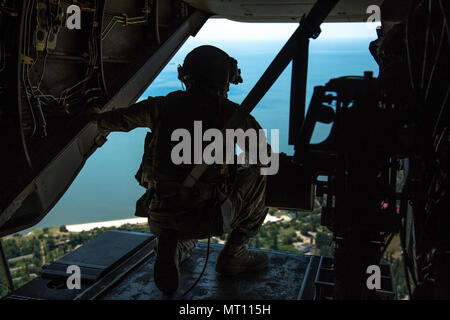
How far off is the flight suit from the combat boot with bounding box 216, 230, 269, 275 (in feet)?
0.71

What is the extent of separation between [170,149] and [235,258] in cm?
80

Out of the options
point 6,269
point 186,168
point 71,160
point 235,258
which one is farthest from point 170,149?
point 6,269

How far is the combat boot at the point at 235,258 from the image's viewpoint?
2.44 metres

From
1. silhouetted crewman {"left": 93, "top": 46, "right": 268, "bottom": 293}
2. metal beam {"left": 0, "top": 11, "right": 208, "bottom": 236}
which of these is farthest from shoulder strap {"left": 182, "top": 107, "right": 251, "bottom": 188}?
metal beam {"left": 0, "top": 11, "right": 208, "bottom": 236}

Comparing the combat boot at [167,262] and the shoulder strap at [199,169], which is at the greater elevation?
the shoulder strap at [199,169]

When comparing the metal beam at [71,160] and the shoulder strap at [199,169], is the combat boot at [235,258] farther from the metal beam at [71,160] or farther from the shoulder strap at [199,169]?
the metal beam at [71,160]

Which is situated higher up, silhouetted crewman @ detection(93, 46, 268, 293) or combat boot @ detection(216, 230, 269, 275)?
silhouetted crewman @ detection(93, 46, 268, 293)

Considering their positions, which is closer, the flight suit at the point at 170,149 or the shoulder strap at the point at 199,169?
the shoulder strap at the point at 199,169

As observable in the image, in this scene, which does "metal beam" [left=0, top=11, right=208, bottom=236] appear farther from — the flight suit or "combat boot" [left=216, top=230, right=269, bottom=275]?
"combat boot" [left=216, top=230, right=269, bottom=275]

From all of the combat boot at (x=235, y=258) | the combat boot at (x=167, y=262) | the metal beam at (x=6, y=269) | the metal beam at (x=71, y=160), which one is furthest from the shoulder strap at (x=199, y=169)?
the metal beam at (x=6, y=269)

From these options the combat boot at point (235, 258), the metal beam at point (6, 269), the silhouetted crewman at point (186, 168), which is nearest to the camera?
the silhouetted crewman at point (186, 168)

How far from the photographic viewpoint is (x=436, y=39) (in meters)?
1.50

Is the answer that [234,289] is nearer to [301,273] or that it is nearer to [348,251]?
[301,273]

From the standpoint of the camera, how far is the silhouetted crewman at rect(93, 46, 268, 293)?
2.06 meters
